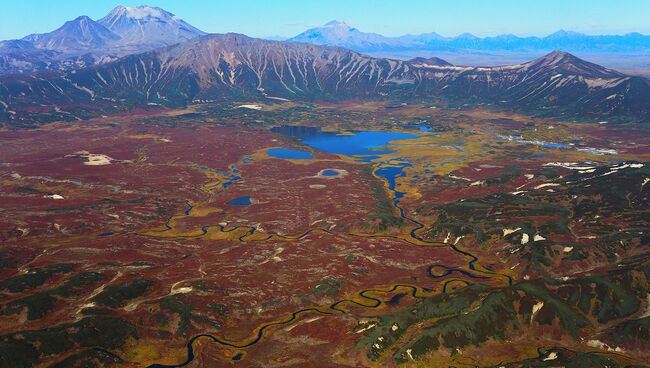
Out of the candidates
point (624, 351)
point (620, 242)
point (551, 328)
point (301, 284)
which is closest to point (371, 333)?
point (301, 284)

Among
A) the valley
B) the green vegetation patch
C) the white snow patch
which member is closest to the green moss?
the valley

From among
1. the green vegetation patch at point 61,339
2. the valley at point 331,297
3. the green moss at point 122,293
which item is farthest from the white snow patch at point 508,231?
the green vegetation patch at point 61,339

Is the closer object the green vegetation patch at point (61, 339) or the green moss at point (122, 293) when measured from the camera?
the green vegetation patch at point (61, 339)

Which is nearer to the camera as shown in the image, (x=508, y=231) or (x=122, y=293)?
(x=122, y=293)

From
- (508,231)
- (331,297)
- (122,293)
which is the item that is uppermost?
(122,293)

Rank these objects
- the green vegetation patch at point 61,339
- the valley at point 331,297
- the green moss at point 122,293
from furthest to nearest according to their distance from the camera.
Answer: the green moss at point 122,293, the valley at point 331,297, the green vegetation patch at point 61,339

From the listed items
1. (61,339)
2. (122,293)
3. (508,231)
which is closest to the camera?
(61,339)

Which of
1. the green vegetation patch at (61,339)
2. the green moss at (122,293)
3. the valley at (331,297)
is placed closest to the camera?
the green vegetation patch at (61,339)

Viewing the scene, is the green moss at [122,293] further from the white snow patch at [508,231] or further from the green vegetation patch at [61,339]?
the white snow patch at [508,231]

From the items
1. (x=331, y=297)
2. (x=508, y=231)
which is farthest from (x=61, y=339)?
(x=508, y=231)

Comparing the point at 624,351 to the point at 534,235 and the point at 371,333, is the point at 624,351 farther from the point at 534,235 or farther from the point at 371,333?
the point at 534,235

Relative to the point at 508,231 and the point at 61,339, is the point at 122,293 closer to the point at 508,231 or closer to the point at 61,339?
the point at 61,339
